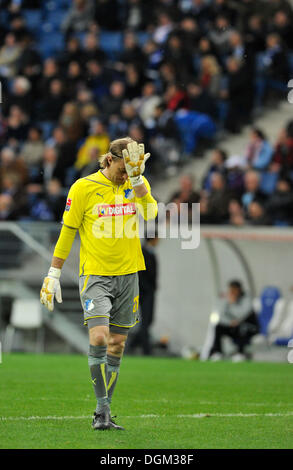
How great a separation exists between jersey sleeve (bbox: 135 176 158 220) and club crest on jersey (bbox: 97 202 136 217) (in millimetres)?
77

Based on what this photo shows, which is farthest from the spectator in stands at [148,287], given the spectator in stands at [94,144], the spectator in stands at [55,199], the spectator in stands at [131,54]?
the spectator in stands at [131,54]

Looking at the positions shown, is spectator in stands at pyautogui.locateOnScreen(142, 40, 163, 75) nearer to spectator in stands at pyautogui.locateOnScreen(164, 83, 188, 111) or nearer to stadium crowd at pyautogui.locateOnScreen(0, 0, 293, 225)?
stadium crowd at pyautogui.locateOnScreen(0, 0, 293, 225)

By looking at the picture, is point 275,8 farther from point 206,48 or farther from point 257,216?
point 257,216

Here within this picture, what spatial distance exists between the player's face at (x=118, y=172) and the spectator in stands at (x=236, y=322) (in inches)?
345

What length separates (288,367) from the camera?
556 inches

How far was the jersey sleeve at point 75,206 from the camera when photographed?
24.9 ft

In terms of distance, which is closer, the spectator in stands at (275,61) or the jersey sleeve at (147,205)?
the jersey sleeve at (147,205)

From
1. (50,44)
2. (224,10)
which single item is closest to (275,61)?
(224,10)

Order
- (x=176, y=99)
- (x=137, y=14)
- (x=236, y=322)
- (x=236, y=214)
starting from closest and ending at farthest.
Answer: (x=236, y=322) → (x=236, y=214) → (x=176, y=99) → (x=137, y=14)

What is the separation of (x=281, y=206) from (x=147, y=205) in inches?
387

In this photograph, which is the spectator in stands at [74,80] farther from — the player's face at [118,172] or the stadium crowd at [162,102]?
the player's face at [118,172]

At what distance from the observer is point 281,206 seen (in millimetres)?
17172

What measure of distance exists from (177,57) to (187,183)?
14.9 ft

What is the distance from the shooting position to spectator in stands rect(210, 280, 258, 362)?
16078 millimetres
